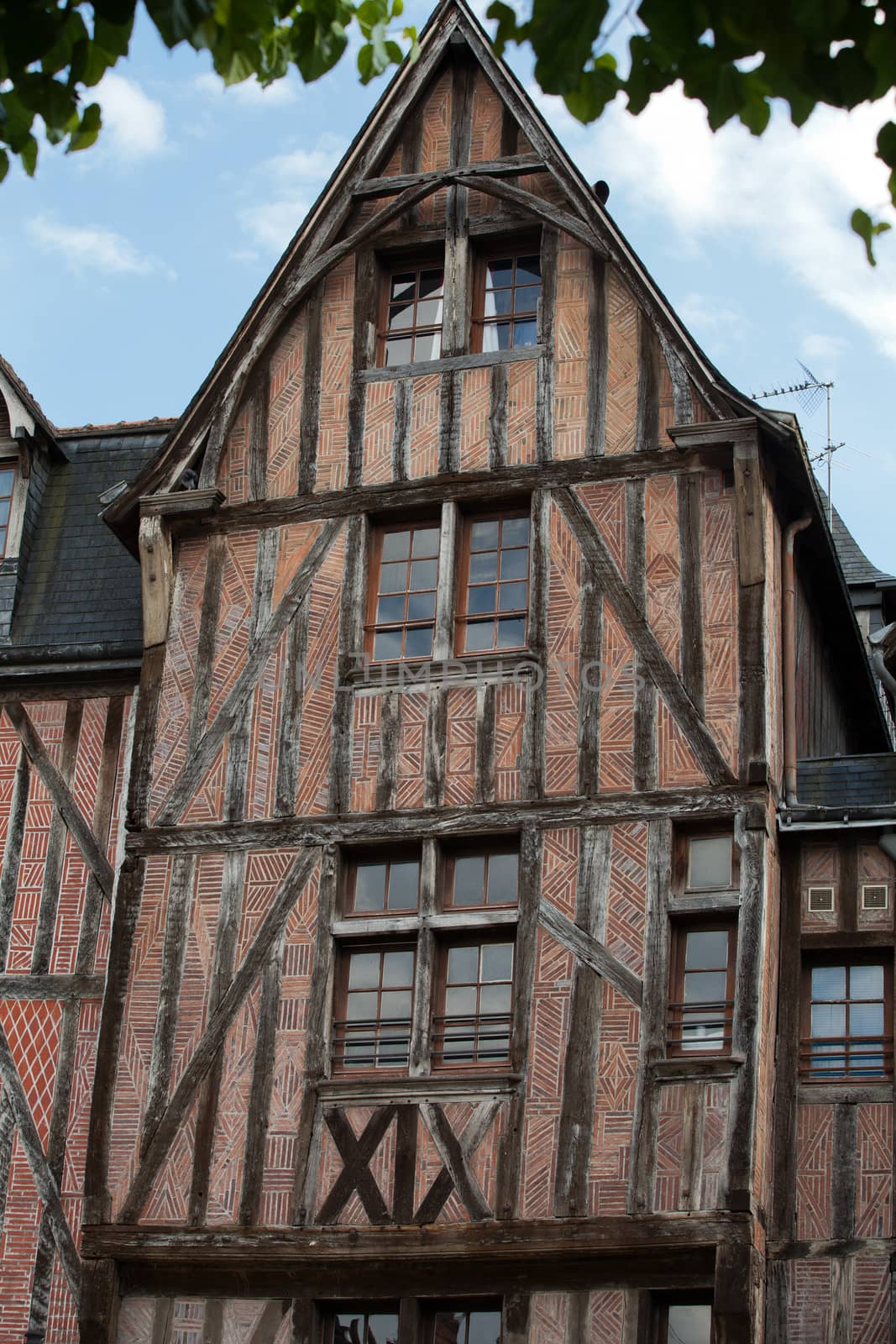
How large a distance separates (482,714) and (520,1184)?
3.09 metres

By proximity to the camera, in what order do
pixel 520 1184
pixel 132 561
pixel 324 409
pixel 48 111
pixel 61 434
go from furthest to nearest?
pixel 61 434 < pixel 132 561 < pixel 324 409 < pixel 520 1184 < pixel 48 111

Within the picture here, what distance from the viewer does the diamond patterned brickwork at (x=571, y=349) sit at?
1521cm

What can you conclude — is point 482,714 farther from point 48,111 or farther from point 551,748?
point 48,111

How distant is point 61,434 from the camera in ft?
60.1

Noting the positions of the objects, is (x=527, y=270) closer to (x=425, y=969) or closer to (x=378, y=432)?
(x=378, y=432)

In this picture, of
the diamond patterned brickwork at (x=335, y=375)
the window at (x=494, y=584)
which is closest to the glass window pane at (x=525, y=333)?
the diamond patterned brickwork at (x=335, y=375)

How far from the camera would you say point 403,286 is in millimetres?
16469

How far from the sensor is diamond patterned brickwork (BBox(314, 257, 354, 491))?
51.5 ft

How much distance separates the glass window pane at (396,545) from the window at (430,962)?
2220 millimetres

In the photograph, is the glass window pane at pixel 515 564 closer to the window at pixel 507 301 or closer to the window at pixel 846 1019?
the window at pixel 507 301

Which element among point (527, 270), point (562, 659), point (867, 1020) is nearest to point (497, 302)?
point (527, 270)

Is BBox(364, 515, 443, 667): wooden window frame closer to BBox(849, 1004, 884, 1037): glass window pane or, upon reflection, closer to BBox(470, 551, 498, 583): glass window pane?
BBox(470, 551, 498, 583): glass window pane

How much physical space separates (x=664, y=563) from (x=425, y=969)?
311 cm

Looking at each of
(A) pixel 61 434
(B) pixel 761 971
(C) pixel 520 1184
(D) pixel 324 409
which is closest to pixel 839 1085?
(B) pixel 761 971
